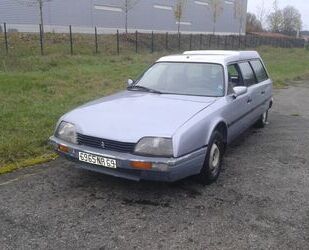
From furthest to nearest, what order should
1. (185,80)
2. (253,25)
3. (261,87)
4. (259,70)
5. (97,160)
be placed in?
(253,25), (259,70), (261,87), (185,80), (97,160)

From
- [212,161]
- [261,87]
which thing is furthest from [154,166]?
[261,87]

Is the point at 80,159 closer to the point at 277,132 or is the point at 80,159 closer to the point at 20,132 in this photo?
the point at 20,132

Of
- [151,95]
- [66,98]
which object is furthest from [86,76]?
[151,95]

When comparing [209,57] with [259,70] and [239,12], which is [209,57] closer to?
[259,70]

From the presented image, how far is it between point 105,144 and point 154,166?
0.58m

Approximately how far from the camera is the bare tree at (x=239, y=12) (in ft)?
187

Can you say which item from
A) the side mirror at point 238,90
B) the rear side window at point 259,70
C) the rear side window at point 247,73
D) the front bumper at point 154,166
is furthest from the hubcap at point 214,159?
the rear side window at point 259,70

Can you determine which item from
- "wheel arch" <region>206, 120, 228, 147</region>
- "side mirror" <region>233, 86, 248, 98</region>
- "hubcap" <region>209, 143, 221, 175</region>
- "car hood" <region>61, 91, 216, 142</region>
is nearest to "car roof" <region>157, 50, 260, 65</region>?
"side mirror" <region>233, 86, 248, 98</region>

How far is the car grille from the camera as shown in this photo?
14.1 ft

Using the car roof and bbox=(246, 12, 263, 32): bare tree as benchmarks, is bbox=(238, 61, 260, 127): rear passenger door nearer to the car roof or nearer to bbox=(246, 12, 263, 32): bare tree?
the car roof

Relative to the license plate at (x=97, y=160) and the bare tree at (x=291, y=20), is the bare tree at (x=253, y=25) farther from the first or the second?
the license plate at (x=97, y=160)

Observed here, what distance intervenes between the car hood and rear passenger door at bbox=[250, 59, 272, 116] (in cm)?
202

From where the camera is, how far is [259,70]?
7578 mm

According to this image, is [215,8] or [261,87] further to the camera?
[215,8]
